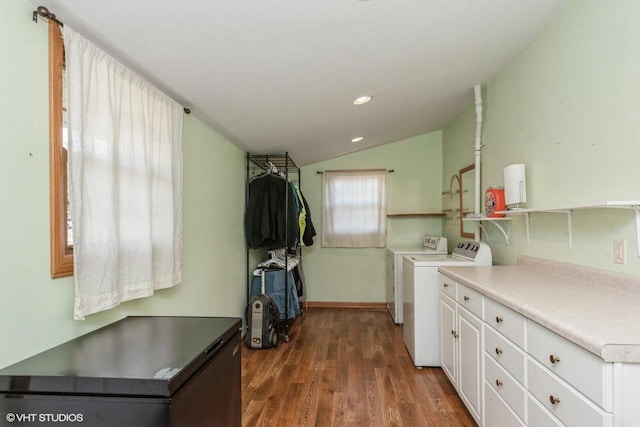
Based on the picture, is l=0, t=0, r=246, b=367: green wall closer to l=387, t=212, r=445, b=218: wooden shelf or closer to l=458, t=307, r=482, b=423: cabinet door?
l=458, t=307, r=482, b=423: cabinet door

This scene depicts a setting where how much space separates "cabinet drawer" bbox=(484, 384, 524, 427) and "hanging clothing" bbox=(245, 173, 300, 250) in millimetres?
2127

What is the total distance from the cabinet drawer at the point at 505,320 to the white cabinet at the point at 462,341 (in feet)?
0.33

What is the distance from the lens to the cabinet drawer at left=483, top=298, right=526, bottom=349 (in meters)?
1.30

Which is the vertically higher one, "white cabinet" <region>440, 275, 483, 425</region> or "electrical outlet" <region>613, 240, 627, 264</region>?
"electrical outlet" <region>613, 240, 627, 264</region>

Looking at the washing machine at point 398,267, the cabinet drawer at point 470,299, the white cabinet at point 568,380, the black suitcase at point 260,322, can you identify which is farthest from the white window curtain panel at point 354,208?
the white cabinet at point 568,380

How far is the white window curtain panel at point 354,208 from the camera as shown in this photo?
14.3 feet

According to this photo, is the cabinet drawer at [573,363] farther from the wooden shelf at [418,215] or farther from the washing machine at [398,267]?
the wooden shelf at [418,215]

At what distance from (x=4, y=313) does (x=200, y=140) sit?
165 cm

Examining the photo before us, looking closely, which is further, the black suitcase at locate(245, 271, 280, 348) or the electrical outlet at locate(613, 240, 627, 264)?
the black suitcase at locate(245, 271, 280, 348)

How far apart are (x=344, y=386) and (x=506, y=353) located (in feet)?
4.24

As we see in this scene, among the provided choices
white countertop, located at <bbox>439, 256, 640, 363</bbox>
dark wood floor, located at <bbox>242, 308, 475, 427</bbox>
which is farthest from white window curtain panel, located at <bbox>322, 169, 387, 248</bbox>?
white countertop, located at <bbox>439, 256, 640, 363</bbox>

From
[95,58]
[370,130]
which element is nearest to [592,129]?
[370,130]

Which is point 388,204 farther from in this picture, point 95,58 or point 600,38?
point 95,58

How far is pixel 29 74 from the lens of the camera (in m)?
1.03
